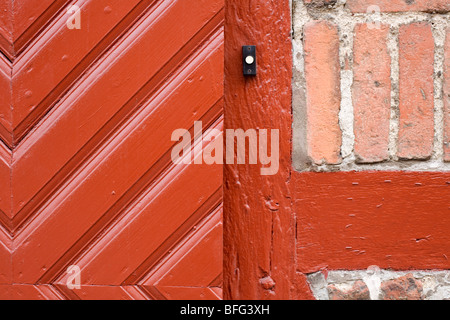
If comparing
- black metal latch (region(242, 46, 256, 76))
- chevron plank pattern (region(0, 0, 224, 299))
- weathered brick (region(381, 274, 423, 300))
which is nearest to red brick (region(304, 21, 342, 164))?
black metal latch (region(242, 46, 256, 76))

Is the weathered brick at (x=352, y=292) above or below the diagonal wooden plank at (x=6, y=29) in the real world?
below

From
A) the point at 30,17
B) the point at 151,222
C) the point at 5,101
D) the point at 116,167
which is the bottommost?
the point at 151,222

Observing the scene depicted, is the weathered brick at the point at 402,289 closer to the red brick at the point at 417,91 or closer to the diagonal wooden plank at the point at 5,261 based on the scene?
the red brick at the point at 417,91

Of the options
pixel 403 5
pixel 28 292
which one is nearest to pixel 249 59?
pixel 403 5

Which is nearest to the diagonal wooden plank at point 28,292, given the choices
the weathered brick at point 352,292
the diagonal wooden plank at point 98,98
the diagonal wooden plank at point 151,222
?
the diagonal wooden plank at point 151,222

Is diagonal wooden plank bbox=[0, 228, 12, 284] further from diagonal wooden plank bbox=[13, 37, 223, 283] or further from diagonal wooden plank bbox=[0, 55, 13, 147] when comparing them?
diagonal wooden plank bbox=[0, 55, 13, 147]

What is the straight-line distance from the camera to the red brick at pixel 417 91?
4.09 feet

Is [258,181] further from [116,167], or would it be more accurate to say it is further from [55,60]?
[55,60]

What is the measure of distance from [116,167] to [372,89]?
2.38 ft

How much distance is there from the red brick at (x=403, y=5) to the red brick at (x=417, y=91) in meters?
0.05

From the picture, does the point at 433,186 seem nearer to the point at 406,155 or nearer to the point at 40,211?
the point at 406,155

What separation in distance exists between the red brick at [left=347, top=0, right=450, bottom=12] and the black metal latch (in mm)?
293

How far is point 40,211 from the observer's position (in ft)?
4.09

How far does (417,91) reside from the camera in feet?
4.09
